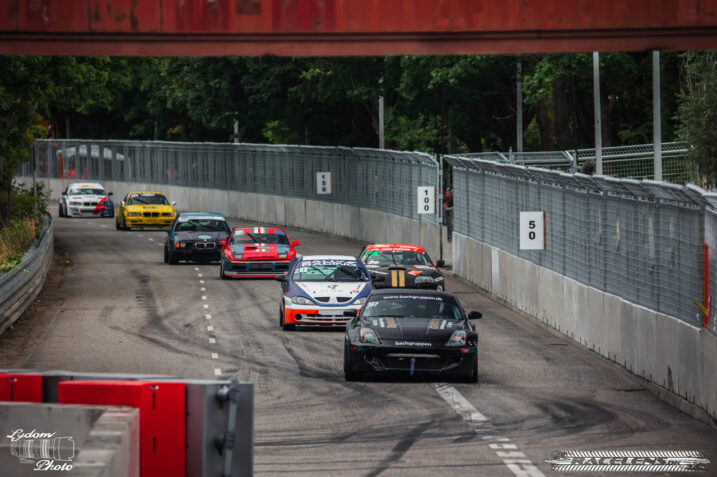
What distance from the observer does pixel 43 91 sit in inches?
1469

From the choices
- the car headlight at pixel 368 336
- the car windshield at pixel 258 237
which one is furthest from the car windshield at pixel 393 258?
the car headlight at pixel 368 336

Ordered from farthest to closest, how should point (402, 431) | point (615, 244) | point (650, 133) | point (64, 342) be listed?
point (650, 133), point (64, 342), point (615, 244), point (402, 431)

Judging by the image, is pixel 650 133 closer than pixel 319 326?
No

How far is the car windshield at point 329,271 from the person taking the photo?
84.4ft

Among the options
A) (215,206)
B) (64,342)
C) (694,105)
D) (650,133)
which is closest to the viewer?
(64,342)

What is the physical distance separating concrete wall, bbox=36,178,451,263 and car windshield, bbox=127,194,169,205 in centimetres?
611

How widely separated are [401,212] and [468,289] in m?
12.0

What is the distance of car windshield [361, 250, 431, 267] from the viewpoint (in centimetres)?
3028

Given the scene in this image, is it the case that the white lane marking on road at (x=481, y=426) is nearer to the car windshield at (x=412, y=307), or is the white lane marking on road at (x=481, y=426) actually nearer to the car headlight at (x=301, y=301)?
the car windshield at (x=412, y=307)

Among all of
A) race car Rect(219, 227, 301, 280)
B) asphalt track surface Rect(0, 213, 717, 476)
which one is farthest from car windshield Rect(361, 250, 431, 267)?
race car Rect(219, 227, 301, 280)

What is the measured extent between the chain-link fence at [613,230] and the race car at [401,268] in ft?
6.70

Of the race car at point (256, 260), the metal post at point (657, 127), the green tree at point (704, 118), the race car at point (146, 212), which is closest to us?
the race car at point (256, 260)

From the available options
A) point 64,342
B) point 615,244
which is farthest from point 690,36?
point 64,342

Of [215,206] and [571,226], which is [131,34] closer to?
[571,226]
